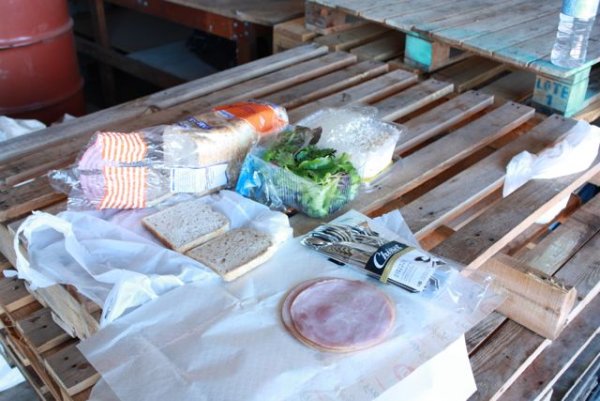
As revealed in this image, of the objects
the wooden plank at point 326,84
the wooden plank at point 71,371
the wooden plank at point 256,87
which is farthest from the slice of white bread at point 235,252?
the wooden plank at point 326,84

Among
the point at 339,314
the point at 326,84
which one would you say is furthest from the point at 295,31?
the point at 339,314

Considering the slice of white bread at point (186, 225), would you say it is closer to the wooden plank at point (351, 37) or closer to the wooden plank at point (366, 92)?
the wooden plank at point (366, 92)

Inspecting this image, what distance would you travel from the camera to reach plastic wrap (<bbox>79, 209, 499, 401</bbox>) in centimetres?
132

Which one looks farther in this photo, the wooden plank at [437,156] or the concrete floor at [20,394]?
the concrete floor at [20,394]

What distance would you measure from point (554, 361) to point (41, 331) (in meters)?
1.47

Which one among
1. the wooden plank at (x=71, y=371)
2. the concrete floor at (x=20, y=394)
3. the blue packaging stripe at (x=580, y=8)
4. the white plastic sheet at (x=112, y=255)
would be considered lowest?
the concrete floor at (x=20, y=394)

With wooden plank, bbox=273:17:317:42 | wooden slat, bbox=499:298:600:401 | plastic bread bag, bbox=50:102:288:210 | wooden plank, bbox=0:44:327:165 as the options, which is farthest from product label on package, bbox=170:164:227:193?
wooden plank, bbox=273:17:317:42

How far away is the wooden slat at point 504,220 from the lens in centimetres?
190

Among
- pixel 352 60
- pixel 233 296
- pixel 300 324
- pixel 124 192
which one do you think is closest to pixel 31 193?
pixel 124 192

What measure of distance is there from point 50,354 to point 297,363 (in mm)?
753

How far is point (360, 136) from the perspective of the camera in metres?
2.16

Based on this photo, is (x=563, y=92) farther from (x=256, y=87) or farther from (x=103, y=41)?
(x=103, y=41)

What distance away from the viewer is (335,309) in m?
1.51

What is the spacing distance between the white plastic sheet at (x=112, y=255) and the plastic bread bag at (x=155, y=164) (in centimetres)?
7
